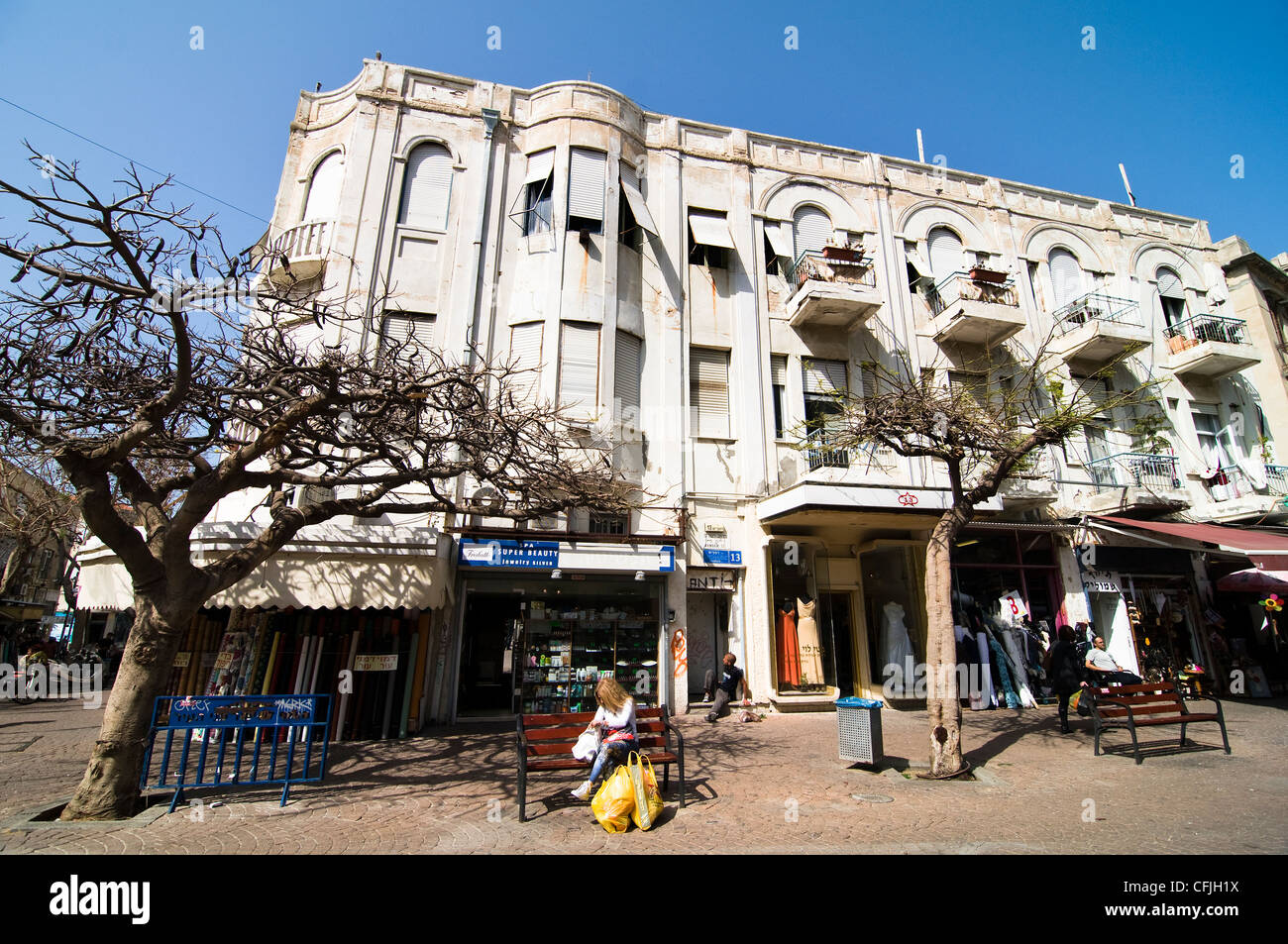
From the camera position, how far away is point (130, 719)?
251 inches

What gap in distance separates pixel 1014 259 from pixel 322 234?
19.2 m

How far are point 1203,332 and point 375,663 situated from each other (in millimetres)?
24132

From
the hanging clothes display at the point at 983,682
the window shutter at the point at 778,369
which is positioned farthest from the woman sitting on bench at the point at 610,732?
the window shutter at the point at 778,369

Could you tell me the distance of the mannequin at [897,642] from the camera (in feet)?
45.4

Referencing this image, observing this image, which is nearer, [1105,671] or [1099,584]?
[1105,671]

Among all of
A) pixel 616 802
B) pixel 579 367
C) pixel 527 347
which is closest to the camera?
pixel 616 802

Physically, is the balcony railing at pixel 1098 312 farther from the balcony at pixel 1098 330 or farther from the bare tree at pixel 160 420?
the bare tree at pixel 160 420

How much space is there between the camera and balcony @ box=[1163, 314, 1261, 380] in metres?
17.3

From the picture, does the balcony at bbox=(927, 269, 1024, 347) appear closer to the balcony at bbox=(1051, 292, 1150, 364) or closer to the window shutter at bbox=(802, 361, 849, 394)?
the balcony at bbox=(1051, 292, 1150, 364)

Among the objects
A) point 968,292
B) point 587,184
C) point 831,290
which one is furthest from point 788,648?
point 587,184

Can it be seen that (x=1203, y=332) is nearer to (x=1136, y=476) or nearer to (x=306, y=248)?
(x=1136, y=476)

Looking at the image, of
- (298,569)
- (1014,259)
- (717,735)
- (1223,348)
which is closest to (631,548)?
(717,735)

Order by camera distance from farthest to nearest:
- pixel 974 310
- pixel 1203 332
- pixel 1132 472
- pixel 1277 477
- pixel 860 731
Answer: pixel 1203 332 < pixel 1277 477 < pixel 1132 472 < pixel 974 310 < pixel 860 731
